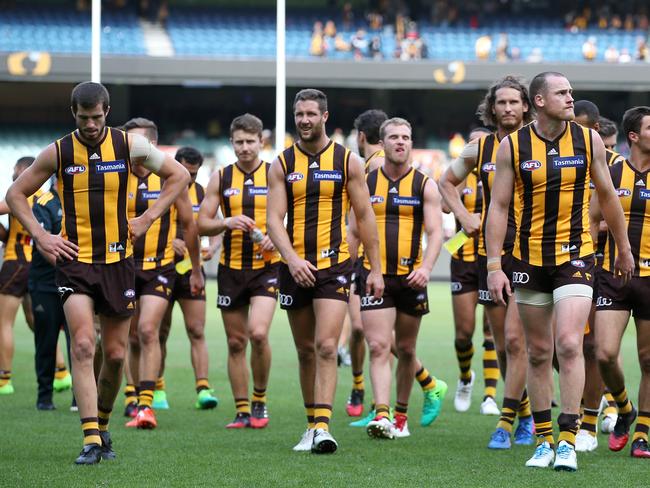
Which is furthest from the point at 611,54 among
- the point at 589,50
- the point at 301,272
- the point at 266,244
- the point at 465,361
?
the point at 301,272

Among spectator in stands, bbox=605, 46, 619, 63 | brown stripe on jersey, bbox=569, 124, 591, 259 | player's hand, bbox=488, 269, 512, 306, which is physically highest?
spectator in stands, bbox=605, 46, 619, 63

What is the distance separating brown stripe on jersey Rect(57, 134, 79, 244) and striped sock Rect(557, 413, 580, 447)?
3.18m

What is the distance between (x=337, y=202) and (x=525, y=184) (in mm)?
1418

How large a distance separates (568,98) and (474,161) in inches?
63.2

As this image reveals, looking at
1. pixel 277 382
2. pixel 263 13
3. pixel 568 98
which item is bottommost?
pixel 277 382

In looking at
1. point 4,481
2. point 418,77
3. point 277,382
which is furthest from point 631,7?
point 4,481

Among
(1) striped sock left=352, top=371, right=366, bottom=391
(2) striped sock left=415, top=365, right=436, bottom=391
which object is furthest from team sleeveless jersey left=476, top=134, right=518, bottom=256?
(1) striped sock left=352, top=371, right=366, bottom=391

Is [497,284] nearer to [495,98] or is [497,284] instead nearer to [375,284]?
[375,284]

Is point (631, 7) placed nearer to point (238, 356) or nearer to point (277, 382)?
point (277, 382)

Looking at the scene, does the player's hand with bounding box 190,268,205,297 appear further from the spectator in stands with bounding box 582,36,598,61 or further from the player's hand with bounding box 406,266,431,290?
the spectator in stands with bounding box 582,36,598,61

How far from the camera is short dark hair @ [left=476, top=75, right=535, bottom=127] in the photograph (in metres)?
8.20

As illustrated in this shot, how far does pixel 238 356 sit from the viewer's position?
31.0 ft

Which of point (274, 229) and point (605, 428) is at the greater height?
point (274, 229)

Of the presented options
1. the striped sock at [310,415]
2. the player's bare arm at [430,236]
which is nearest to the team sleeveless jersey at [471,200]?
the player's bare arm at [430,236]
